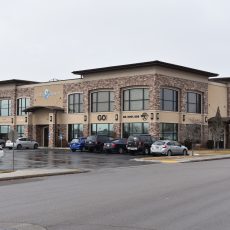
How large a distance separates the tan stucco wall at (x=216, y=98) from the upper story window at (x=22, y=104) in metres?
22.8

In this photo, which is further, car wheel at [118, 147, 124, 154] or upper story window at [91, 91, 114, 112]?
upper story window at [91, 91, 114, 112]

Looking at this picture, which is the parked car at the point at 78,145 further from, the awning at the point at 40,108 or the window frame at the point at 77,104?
the awning at the point at 40,108

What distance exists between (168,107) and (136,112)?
3493 millimetres

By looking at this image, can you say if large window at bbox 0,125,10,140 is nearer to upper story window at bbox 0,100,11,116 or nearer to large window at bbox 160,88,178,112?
upper story window at bbox 0,100,11,116

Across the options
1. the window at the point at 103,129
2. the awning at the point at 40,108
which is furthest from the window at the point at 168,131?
the awning at the point at 40,108

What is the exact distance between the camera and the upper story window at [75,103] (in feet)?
177

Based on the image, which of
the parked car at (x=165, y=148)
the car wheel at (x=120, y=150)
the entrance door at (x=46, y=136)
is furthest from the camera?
the entrance door at (x=46, y=136)

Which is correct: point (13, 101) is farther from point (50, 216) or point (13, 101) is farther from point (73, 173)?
point (50, 216)

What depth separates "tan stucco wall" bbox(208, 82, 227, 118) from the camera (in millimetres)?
54594

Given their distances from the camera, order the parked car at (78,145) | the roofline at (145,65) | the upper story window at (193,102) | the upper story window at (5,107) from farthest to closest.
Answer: the upper story window at (5,107)
the upper story window at (193,102)
the roofline at (145,65)
the parked car at (78,145)

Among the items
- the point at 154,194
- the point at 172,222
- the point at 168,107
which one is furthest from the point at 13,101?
the point at 172,222

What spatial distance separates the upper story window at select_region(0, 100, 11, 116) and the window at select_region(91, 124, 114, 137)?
49.4 ft

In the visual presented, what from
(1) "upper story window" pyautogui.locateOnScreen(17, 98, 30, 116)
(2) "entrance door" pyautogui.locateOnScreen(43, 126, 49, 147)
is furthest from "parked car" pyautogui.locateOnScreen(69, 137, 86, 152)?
(1) "upper story window" pyautogui.locateOnScreen(17, 98, 30, 116)

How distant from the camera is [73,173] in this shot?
2181 cm
